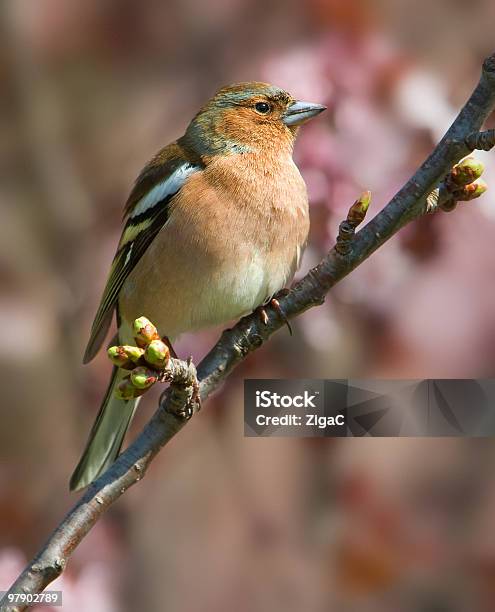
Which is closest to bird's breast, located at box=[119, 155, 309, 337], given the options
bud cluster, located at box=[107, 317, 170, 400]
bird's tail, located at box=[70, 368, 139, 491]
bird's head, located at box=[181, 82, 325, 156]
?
bird's head, located at box=[181, 82, 325, 156]

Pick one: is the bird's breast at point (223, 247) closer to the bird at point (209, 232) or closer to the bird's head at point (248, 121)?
the bird at point (209, 232)

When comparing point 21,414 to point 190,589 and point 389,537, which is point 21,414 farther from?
point 389,537

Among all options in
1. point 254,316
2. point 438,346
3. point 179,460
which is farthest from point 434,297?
point 254,316

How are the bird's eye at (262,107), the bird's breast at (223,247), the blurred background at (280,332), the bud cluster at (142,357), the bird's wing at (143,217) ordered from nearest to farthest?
the bud cluster at (142,357) → the bird's breast at (223,247) → the bird's wing at (143,217) → the bird's eye at (262,107) → the blurred background at (280,332)

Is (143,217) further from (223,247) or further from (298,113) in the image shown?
(298,113)

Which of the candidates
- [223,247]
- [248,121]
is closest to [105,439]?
[223,247]

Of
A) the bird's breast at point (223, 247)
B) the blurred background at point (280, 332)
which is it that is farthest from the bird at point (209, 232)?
the blurred background at point (280, 332)

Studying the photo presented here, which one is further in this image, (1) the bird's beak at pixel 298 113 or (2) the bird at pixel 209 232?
(1) the bird's beak at pixel 298 113

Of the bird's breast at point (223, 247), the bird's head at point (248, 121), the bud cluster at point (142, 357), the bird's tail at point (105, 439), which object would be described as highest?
the bird's head at point (248, 121)

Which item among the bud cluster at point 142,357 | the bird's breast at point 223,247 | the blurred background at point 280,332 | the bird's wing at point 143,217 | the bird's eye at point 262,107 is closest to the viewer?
the bud cluster at point 142,357
